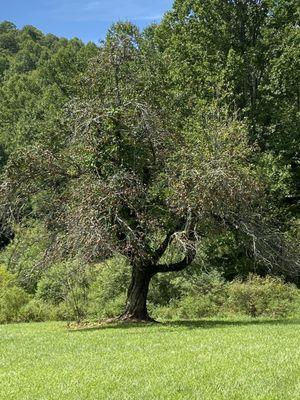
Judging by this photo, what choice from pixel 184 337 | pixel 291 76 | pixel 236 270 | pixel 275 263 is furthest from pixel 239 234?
pixel 291 76

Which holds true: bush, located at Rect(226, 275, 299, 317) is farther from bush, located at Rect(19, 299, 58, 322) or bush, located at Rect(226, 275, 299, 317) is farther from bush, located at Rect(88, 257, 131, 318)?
bush, located at Rect(19, 299, 58, 322)

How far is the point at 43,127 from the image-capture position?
1905cm

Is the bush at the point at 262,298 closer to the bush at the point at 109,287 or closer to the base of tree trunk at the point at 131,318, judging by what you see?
the base of tree trunk at the point at 131,318

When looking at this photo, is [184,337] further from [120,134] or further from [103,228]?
[120,134]

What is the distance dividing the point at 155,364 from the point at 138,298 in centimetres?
848

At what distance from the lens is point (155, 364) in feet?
29.5

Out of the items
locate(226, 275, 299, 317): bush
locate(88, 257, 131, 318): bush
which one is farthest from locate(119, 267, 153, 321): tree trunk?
locate(88, 257, 131, 318): bush

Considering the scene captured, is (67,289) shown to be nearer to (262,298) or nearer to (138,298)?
(138,298)

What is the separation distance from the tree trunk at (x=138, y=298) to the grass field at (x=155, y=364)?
107 inches

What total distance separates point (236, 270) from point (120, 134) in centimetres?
1350

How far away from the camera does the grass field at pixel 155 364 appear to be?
7.05 meters

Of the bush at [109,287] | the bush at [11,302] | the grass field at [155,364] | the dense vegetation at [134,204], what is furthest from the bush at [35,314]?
the grass field at [155,364]

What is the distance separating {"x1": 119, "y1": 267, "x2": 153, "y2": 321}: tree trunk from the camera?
17312 millimetres

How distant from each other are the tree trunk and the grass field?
2.71 m
